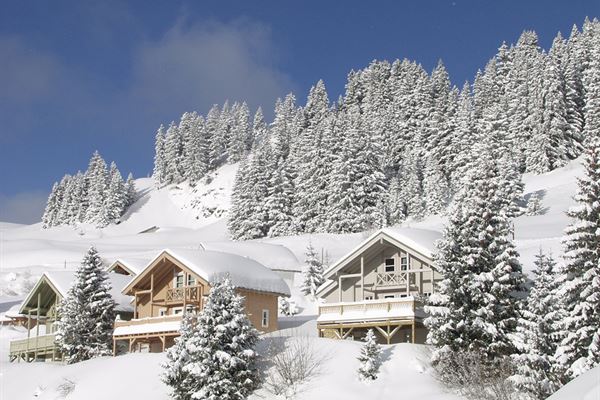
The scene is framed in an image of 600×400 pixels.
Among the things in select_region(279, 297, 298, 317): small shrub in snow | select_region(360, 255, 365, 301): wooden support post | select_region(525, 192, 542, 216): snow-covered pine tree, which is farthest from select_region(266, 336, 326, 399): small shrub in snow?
select_region(525, 192, 542, 216): snow-covered pine tree

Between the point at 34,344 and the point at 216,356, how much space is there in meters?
21.2

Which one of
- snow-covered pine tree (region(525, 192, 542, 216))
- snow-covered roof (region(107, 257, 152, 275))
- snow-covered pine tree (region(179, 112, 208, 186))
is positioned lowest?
snow-covered roof (region(107, 257, 152, 275))

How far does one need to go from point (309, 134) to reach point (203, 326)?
8714cm

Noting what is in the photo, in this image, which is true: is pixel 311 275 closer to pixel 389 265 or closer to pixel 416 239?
pixel 389 265

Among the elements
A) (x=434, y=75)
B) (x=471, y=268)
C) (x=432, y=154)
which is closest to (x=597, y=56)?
(x=432, y=154)

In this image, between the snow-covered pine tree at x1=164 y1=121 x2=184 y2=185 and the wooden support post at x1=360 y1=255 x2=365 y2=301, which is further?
the snow-covered pine tree at x1=164 y1=121 x2=184 y2=185

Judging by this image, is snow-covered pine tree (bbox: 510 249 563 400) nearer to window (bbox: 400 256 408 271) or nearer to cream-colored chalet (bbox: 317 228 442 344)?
cream-colored chalet (bbox: 317 228 442 344)

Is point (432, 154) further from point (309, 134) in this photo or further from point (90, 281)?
point (90, 281)

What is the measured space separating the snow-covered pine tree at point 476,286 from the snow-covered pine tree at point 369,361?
220cm

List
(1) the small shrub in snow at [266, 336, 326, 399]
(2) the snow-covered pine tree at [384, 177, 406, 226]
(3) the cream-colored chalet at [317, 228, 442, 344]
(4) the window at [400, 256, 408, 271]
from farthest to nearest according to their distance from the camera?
1. (2) the snow-covered pine tree at [384, 177, 406, 226]
2. (4) the window at [400, 256, 408, 271]
3. (3) the cream-colored chalet at [317, 228, 442, 344]
4. (1) the small shrub in snow at [266, 336, 326, 399]

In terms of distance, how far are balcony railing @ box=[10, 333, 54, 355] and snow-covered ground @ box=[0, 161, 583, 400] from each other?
3.09m

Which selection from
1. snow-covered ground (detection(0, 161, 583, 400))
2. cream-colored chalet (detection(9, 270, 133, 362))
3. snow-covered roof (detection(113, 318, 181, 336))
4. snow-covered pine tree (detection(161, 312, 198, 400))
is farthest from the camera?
cream-colored chalet (detection(9, 270, 133, 362))

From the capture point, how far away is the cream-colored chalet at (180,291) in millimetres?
39781

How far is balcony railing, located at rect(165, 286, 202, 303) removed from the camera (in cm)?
4012
